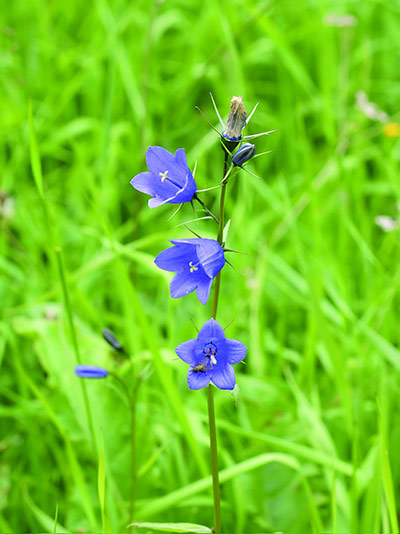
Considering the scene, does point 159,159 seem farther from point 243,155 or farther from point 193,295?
point 193,295

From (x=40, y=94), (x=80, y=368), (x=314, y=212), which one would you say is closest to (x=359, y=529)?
(x=80, y=368)

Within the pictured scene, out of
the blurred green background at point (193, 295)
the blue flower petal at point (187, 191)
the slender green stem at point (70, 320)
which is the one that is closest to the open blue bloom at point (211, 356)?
the blue flower petal at point (187, 191)

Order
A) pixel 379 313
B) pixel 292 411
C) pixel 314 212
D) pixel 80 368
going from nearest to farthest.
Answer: pixel 80 368, pixel 292 411, pixel 379 313, pixel 314 212

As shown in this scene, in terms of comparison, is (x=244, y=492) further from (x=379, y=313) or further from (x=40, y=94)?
(x=40, y=94)

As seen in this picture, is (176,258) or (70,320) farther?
(70,320)

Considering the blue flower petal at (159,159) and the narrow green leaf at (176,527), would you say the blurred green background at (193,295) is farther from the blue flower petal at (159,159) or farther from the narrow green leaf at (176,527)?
the narrow green leaf at (176,527)

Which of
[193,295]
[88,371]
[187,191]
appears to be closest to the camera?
[187,191]

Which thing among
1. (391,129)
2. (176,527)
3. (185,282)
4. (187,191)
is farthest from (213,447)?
(391,129)
